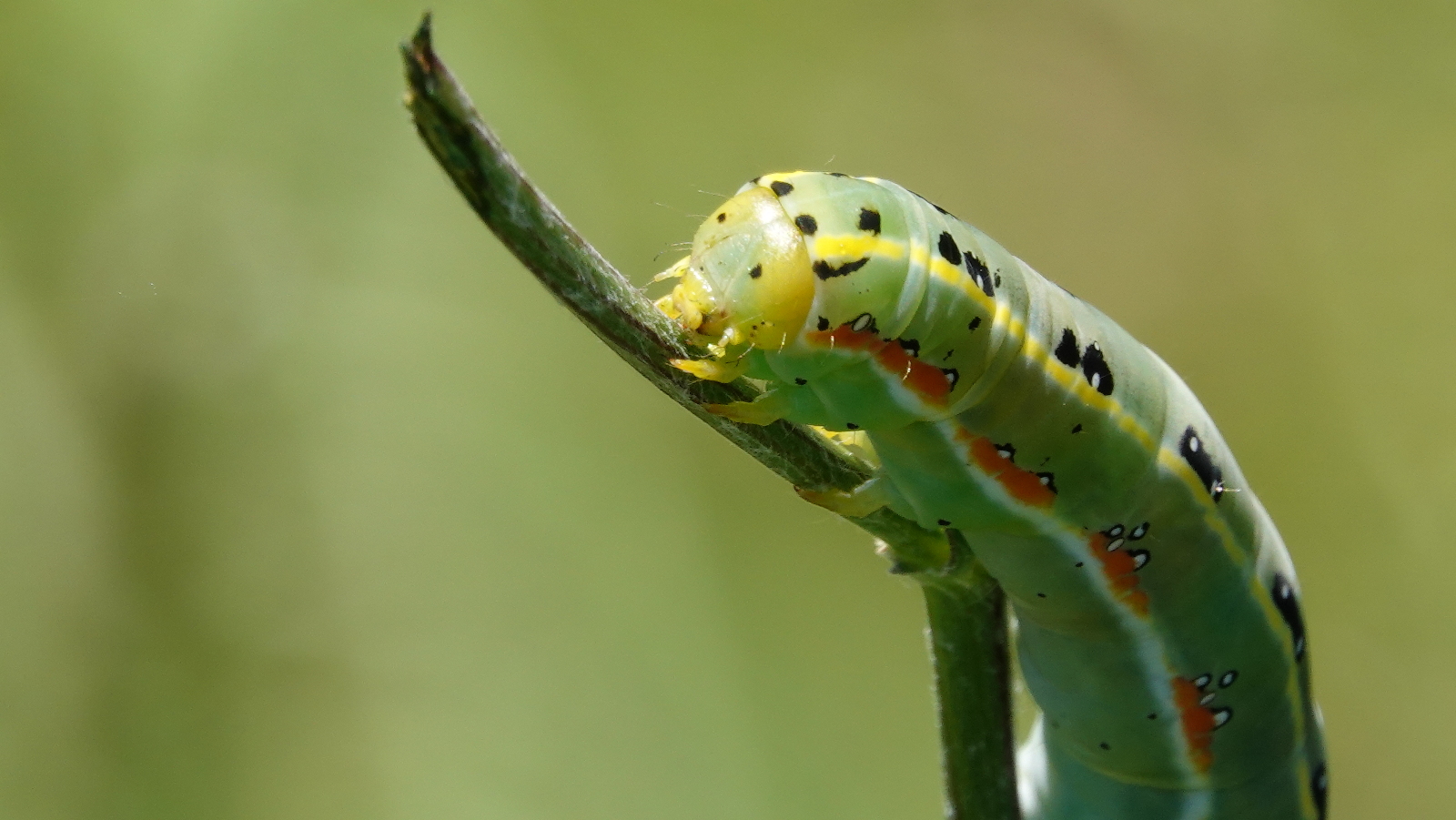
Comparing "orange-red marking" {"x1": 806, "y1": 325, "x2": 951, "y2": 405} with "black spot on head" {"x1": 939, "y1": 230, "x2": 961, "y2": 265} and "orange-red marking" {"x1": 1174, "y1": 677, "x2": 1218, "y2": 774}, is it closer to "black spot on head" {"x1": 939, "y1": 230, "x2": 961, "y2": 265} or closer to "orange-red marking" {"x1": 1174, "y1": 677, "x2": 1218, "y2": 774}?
"black spot on head" {"x1": 939, "y1": 230, "x2": 961, "y2": 265}

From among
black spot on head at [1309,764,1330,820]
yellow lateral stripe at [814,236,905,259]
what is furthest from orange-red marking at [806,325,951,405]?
black spot on head at [1309,764,1330,820]

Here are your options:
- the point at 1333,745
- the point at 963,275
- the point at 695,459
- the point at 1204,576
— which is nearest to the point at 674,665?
the point at 695,459

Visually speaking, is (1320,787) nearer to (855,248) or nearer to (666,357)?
(855,248)

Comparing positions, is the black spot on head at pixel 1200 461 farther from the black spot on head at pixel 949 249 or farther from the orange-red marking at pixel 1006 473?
the black spot on head at pixel 949 249

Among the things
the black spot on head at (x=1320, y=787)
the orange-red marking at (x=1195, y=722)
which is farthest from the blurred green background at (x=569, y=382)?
the black spot on head at (x=1320, y=787)

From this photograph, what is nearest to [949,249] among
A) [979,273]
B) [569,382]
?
[979,273]

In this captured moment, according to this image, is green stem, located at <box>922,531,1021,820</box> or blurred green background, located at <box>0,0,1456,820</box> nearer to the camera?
green stem, located at <box>922,531,1021,820</box>

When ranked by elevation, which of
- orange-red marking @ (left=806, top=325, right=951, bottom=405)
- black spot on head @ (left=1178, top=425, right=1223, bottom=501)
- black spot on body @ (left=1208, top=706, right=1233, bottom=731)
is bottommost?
black spot on body @ (left=1208, top=706, right=1233, bottom=731)
